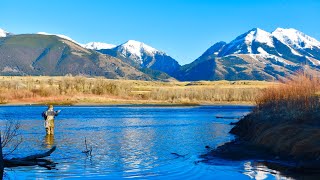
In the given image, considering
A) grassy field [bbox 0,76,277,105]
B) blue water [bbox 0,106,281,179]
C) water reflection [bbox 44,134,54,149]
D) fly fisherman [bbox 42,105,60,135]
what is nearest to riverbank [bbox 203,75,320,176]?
blue water [bbox 0,106,281,179]

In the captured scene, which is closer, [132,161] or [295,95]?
[132,161]

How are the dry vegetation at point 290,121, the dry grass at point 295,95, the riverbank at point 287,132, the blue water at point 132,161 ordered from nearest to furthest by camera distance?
the blue water at point 132,161 < the riverbank at point 287,132 < the dry vegetation at point 290,121 < the dry grass at point 295,95

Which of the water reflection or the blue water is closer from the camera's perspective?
the blue water

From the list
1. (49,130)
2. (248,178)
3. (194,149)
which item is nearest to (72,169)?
(248,178)

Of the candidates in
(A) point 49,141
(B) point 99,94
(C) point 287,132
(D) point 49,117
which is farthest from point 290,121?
(B) point 99,94

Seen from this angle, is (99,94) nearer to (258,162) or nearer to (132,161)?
(132,161)

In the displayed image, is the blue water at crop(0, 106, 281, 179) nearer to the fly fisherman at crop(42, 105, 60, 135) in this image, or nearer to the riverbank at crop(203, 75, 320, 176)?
the fly fisherman at crop(42, 105, 60, 135)

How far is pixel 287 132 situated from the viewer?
28828 mm

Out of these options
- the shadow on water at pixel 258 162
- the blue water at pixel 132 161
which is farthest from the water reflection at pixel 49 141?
the shadow on water at pixel 258 162

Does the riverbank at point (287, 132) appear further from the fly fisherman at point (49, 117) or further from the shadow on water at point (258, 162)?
the fly fisherman at point (49, 117)

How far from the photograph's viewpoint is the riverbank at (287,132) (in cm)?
2388

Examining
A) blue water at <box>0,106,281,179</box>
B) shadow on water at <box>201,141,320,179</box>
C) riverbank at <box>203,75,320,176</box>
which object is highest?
riverbank at <box>203,75,320,176</box>

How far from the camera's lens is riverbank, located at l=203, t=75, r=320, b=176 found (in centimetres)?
2388

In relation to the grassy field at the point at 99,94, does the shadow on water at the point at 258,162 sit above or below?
below
